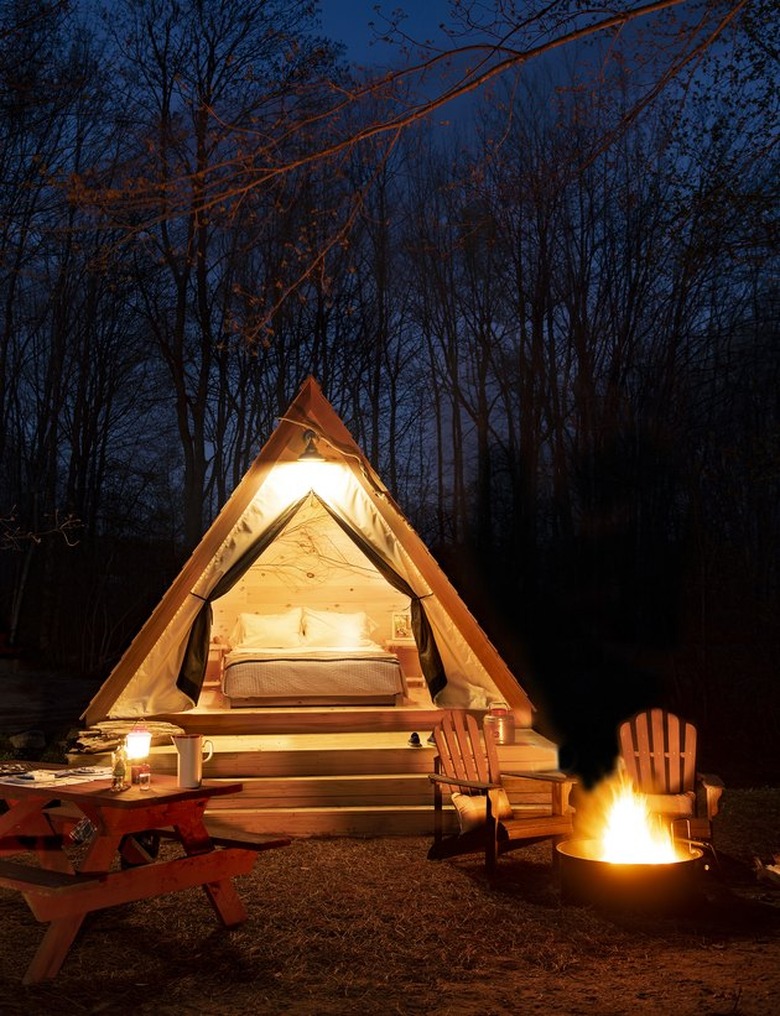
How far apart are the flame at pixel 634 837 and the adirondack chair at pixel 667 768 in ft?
0.64

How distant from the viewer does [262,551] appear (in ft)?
22.9

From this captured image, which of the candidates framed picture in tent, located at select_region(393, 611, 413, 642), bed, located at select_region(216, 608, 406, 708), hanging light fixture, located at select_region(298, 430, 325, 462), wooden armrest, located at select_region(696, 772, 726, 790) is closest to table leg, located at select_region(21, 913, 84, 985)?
wooden armrest, located at select_region(696, 772, 726, 790)

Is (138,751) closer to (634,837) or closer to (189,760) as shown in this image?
(189,760)

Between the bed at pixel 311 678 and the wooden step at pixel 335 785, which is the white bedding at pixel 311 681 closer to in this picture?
the bed at pixel 311 678

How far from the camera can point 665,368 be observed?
54.3 ft

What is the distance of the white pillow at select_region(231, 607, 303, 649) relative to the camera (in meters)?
8.55

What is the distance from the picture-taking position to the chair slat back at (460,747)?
17.1ft

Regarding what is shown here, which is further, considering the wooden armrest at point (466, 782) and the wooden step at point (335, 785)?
the wooden step at point (335, 785)

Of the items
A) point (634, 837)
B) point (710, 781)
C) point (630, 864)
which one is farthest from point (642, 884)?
point (710, 781)

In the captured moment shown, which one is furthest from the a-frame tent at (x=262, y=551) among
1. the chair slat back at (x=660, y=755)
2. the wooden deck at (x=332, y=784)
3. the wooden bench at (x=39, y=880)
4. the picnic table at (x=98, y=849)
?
the wooden bench at (x=39, y=880)

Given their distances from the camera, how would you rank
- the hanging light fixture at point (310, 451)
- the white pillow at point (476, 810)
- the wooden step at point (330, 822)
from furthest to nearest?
the hanging light fixture at point (310, 451) → the wooden step at point (330, 822) → the white pillow at point (476, 810)

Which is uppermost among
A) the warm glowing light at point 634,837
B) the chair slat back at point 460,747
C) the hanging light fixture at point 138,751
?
the hanging light fixture at point 138,751

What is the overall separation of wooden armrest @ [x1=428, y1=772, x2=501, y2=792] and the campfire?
528mm

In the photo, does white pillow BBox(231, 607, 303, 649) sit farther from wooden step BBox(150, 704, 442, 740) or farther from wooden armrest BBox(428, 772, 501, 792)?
wooden armrest BBox(428, 772, 501, 792)
